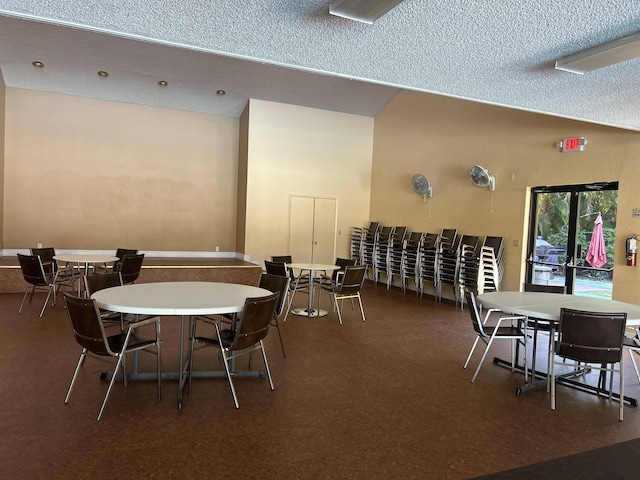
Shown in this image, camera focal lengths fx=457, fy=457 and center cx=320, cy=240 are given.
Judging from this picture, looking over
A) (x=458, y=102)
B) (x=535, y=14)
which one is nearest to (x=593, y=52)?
(x=535, y=14)

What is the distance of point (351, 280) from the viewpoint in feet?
19.3

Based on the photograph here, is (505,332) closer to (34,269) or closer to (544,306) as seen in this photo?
(544,306)

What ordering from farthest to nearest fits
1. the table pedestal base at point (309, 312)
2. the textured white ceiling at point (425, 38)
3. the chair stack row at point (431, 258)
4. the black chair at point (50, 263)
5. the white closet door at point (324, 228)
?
the white closet door at point (324, 228), the chair stack row at point (431, 258), the black chair at point (50, 263), the table pedestal base at point (309, 312), the textured white ceiling at point (425, 38)

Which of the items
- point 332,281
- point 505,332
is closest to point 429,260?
point 332,281

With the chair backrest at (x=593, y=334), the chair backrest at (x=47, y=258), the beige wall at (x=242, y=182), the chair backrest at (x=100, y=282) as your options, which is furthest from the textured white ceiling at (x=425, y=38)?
the beige wall at (x=242, y=182)

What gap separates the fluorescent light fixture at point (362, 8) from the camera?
8.20 ft

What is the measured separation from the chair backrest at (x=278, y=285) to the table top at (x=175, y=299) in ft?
1.14

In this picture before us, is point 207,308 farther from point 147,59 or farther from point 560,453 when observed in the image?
point 147,59

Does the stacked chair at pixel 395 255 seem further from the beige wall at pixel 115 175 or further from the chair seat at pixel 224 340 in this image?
the chair seat at pixel 224 340

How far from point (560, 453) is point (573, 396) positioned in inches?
45.0

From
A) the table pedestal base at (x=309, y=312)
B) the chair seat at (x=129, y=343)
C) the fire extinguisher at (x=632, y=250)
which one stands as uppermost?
the fire extinguisher at (x=632, y=250)

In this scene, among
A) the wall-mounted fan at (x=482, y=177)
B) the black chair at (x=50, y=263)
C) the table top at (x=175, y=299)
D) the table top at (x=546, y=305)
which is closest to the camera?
the table top at (x=175, y=299)

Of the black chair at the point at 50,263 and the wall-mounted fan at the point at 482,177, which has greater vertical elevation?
the wall-mounted fan at the point at 482,177

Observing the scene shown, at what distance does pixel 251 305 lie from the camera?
3.10 m
